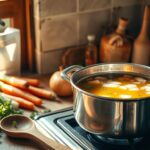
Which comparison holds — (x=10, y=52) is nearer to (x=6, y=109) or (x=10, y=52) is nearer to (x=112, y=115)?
(x=6, y=109)

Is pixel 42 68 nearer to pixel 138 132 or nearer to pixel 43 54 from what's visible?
pixel 43 54

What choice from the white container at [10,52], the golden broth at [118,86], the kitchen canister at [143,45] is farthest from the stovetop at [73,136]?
the kitchen canister at [143,45]

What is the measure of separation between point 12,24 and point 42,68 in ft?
0.62

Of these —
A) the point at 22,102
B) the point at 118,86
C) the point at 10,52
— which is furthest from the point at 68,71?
the point at 10,52

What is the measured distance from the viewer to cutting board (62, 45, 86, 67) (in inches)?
62.2

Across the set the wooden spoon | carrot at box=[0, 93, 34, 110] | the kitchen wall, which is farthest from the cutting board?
the wooden spoon

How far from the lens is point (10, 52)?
1.50m

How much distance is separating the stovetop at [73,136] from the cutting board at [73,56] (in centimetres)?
38

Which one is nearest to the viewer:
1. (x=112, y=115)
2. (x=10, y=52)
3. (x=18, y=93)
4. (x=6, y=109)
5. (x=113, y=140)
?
(x=112, y=115)

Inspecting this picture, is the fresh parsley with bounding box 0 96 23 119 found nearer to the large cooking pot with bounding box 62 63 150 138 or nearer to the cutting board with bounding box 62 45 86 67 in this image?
the large cooking pot with bounding box 62 63 150 138

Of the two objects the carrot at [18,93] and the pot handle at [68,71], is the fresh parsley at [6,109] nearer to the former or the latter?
the carrot at [18,93]

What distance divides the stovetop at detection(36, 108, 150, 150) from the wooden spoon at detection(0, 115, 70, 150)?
0.04 metres

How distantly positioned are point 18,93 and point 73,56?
0.31 meters

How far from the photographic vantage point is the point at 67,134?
1134 millimetres
